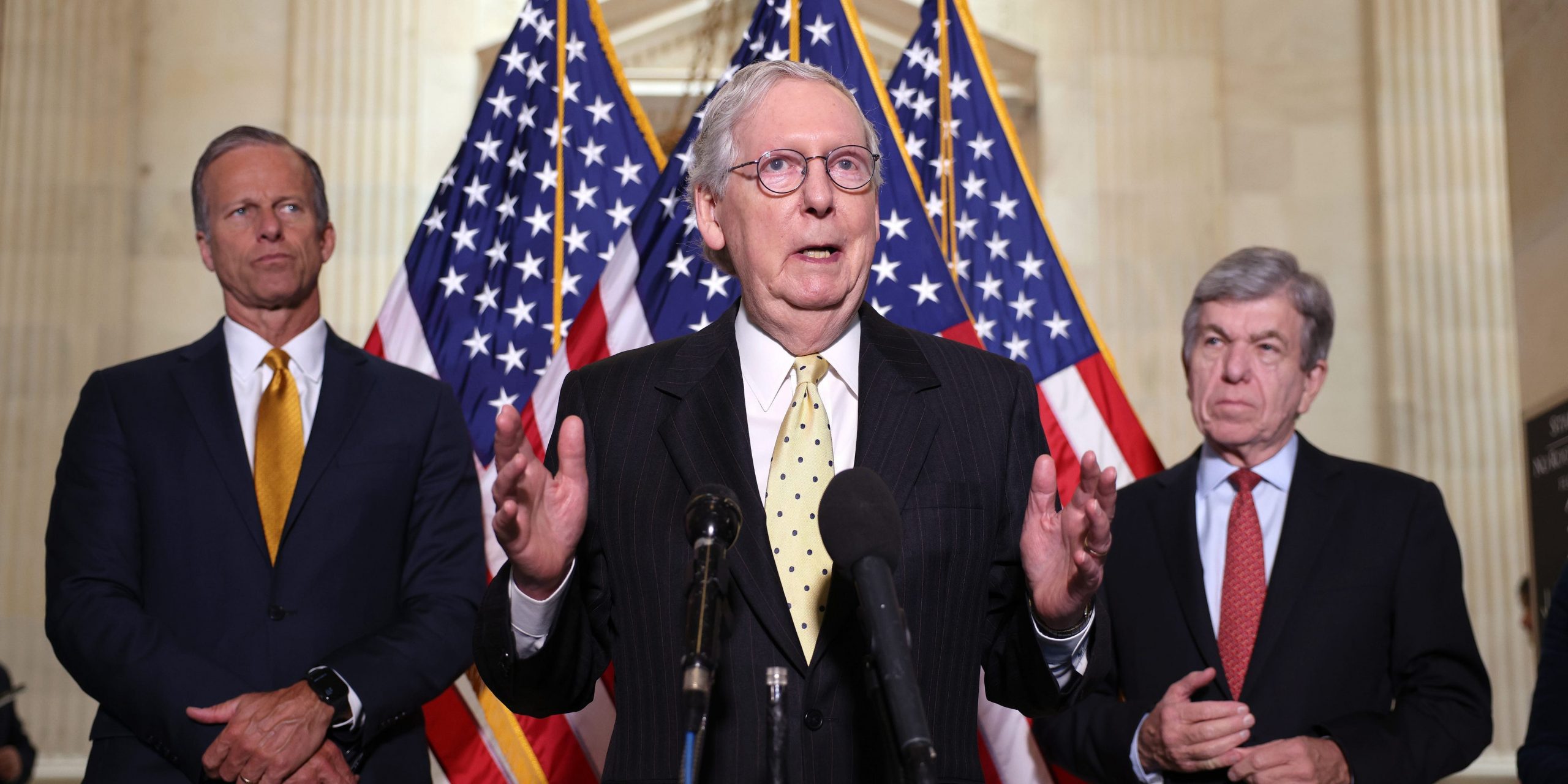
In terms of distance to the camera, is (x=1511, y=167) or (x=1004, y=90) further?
(x=1004, y=90)

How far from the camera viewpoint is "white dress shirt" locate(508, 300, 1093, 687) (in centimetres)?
227

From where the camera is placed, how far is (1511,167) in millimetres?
5387

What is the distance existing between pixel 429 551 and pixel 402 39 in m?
6.50

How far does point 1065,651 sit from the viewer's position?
7.41ft

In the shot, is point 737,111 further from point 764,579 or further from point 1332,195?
point 1332,195

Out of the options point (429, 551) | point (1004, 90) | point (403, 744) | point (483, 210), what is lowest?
point (403, 744)

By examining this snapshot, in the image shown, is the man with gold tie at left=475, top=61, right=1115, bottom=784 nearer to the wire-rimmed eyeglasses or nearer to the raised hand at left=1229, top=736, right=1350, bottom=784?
the wire-rimmed eyeglasses

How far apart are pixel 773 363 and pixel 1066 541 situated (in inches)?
24.4

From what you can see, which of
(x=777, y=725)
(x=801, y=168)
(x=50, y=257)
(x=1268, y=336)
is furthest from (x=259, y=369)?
(x=50, y=257)

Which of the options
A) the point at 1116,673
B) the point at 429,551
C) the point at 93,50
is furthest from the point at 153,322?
the point at 1116,673

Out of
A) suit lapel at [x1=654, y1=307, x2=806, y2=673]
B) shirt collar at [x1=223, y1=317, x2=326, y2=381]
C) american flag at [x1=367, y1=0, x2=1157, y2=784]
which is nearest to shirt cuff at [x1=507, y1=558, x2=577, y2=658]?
suit lapel at [x1=654, y1=307, x2=806, y2=673]

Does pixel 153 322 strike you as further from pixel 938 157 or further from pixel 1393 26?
pixel 1393 26

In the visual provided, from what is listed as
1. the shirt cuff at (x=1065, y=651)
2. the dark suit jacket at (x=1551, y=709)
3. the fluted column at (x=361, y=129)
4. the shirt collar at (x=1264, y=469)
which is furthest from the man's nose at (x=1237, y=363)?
the fluted column at (x=361, y=129)

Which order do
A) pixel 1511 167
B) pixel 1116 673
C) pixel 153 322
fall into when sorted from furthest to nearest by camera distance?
pixel 153 322 → pixel 1511 167 → pixel 1116 673
